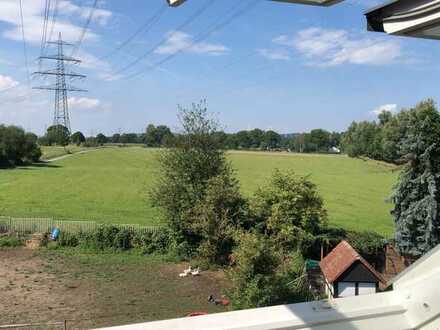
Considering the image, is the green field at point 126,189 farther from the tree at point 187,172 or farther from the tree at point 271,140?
the tree at point 271,140

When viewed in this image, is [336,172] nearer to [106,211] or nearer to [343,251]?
[106,211]

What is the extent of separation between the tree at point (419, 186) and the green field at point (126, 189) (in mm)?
864

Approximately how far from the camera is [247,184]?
56969 mm

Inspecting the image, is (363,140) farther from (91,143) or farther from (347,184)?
(91,143)

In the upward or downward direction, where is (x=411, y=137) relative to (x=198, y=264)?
upward

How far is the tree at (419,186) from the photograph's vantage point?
57.3ft

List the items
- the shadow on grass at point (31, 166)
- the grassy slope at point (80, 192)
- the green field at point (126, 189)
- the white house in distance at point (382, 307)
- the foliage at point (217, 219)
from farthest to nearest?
1. the shadow on grass at point (31, 166)
2. the green field at point (126, 189)
3. the grassy slope at point (80, 192)
4. the foliage at point (217, 219)
5. the white house in distance at point (382, 307)

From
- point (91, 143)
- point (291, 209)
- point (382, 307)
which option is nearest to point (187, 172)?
point (291, 209)

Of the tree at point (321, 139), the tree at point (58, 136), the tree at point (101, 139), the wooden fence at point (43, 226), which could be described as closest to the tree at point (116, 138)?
the tree at point (101, 139)

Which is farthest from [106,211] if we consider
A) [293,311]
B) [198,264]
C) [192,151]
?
[293,311]

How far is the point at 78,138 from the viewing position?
136 meters

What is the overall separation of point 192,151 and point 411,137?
10.9 metres

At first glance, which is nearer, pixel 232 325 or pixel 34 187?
pixel 232 325

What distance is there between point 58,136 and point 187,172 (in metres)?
90.5
